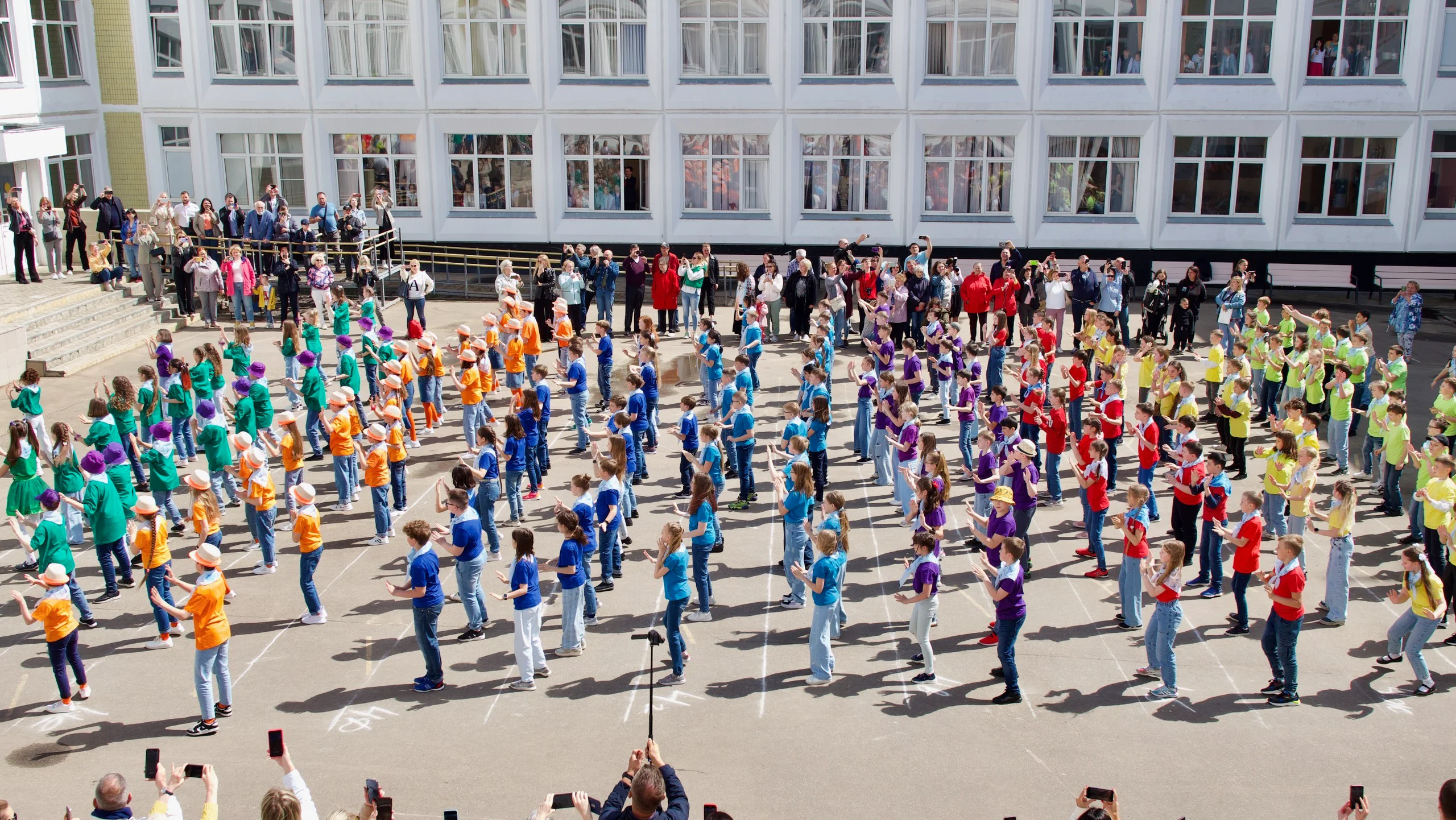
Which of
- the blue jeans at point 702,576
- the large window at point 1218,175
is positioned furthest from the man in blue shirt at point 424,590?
the large window at point 1218,175

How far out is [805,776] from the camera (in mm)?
10023

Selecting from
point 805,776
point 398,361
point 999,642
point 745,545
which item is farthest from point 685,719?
point 398,361

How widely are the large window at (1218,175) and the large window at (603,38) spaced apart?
13357 millimetres

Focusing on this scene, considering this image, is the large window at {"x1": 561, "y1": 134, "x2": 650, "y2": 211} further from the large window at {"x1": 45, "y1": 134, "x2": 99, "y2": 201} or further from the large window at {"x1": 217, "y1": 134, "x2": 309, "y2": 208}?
the large window at {"x1": 45, "y1": 134, "x2": 99, "y2": 201}

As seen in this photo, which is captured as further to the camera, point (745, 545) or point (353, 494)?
point (353, 494)

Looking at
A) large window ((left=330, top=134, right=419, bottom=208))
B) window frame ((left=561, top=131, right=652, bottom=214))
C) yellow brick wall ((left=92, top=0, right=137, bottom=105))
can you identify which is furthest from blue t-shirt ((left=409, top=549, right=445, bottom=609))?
yellow brick wall ((left=92, top=0, right=137, bottom=105))

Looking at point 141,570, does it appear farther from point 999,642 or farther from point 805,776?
point 999,642

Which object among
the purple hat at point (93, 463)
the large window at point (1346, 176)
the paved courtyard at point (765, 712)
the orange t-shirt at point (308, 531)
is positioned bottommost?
the paved courtyard at point (765, 712)

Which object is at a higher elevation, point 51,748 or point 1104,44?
point 1104,44

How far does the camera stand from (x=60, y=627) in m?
10.7

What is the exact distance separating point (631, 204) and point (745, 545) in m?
18.8

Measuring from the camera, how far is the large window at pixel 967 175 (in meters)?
31.0

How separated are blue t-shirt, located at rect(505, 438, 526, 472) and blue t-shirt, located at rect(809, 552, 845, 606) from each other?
4.91 metres

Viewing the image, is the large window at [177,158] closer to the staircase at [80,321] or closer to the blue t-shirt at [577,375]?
the staircase at [80,321]
